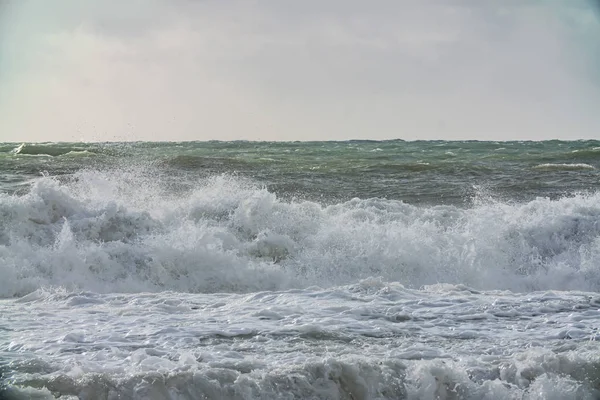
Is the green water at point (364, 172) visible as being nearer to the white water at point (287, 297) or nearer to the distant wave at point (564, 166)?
the distant wave at point (564, 166)

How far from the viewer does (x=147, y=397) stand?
454 centimetres

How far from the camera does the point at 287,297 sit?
729cm

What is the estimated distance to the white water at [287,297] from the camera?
4.80m

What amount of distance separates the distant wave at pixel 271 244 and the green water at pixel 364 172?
2912 mm

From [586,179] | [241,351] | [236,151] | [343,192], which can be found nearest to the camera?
[241,351]

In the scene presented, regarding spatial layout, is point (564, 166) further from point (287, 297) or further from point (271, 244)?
point (287, 297)

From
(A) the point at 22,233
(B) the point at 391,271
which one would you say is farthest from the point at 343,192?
(A) the point at 22,233

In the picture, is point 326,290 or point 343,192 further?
point 343,192

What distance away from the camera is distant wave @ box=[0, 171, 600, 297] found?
29.2ft

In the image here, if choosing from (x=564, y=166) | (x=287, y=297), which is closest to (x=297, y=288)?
(x=287, y=297)

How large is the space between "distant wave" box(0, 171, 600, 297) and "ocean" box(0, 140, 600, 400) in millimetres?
26

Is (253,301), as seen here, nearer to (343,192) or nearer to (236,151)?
(343,192)

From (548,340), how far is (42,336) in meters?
3.65

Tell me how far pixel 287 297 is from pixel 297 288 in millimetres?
1270
